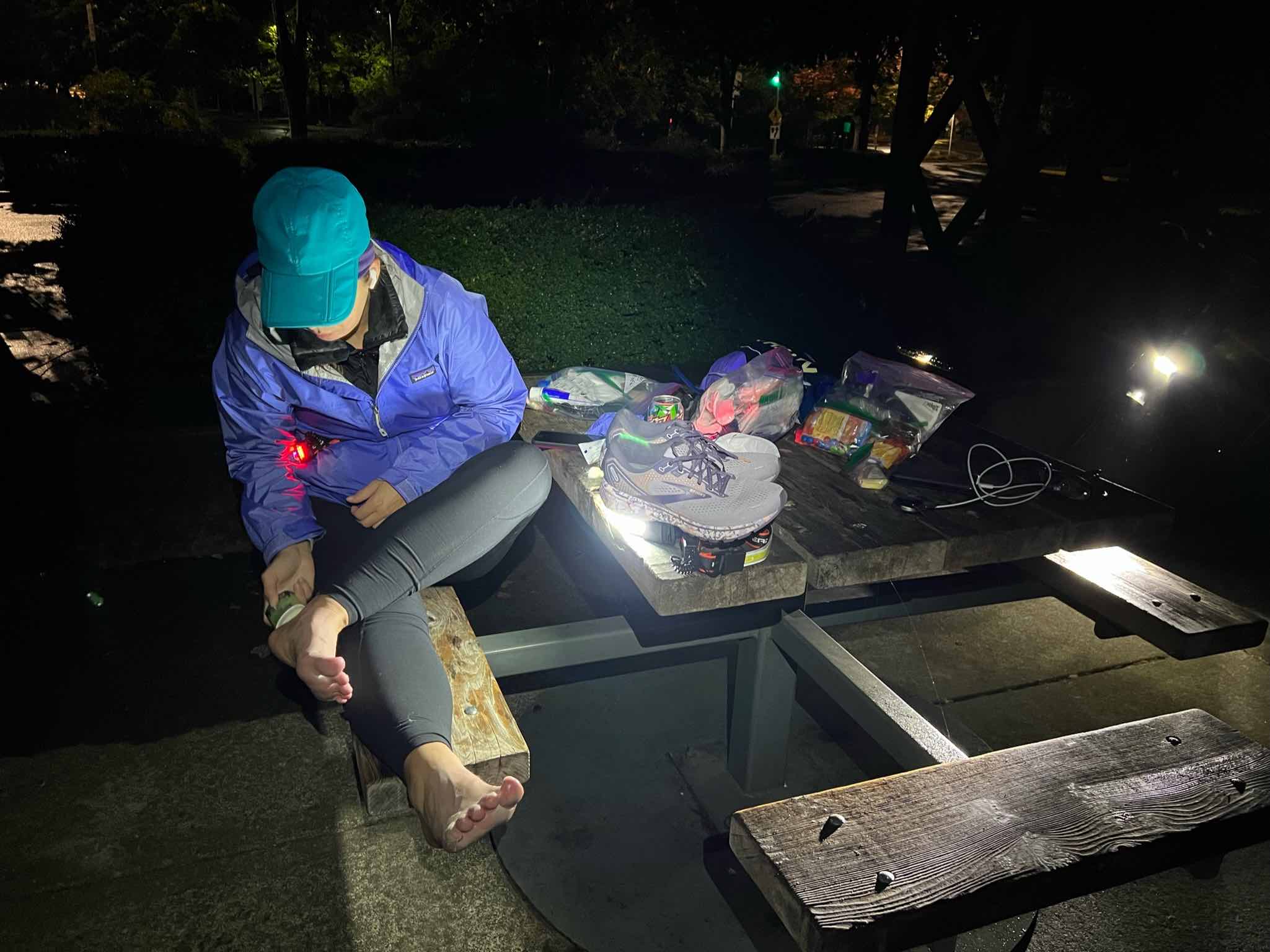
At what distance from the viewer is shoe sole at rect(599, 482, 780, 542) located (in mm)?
2053

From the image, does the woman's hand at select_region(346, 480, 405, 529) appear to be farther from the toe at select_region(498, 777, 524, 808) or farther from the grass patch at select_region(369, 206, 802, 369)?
the grass patch at select_region(369, 206, 802, 369)

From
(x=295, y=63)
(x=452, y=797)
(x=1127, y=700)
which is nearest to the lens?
(x=452, y=797)

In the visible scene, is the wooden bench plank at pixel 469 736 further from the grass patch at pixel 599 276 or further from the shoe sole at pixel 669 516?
the grass patch at pixel 599 276

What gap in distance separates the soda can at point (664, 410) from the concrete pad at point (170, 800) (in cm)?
148

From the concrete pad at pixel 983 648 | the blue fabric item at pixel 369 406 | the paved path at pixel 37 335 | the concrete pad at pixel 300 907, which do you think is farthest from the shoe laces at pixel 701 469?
the paved path at pixel 37 335

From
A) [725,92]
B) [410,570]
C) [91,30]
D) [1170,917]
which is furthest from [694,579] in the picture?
[725,92]

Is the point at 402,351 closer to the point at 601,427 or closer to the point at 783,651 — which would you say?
the point at 601,427

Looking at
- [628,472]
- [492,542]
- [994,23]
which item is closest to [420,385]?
[492,542]

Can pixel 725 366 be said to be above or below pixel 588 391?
above

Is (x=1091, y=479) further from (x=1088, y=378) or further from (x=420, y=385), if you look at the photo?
(x=1088, y=378)

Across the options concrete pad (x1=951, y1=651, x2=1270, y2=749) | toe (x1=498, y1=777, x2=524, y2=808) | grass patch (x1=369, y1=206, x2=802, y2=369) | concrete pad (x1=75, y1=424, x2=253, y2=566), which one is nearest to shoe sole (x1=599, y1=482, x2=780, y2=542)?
toe (x1=498, y1=777, x2=524, y2=808)

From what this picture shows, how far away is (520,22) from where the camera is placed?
21.3 meters

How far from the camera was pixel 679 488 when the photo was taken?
225 centimetres

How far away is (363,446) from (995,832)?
2.05 meters
